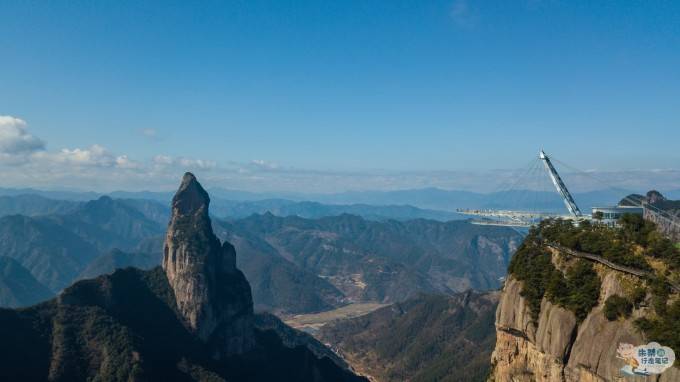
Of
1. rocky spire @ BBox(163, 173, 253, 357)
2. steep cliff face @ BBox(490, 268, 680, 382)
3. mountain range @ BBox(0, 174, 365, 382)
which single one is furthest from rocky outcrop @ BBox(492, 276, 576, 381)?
rocky spire @ BBox(163, 173, 253, 357)

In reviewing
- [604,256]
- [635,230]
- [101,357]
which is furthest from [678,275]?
[101,357]

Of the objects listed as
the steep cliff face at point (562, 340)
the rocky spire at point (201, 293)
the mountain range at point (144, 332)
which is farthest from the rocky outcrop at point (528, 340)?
the rocky spire at point (201, 293)

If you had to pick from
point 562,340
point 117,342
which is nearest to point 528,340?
point 562,340

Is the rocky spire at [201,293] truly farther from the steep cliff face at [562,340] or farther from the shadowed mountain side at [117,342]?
the steep cliff face at [562,340]

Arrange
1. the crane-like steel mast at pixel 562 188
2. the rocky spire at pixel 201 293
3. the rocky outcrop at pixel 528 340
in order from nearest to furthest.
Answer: the rocky outcrop at pixel 528 340 < the crane-like steel mast at pixel 562 188 < the rocky spire at pixel 201 293

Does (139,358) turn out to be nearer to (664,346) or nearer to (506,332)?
(506,332)

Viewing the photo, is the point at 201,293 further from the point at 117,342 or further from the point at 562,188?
the point at 562,188

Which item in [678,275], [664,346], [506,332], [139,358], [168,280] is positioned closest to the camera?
[664,346]

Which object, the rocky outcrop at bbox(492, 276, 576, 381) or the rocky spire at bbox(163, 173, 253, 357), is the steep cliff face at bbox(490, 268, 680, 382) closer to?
the rocky outcrop at bbox(492, 276, 576, 381)
